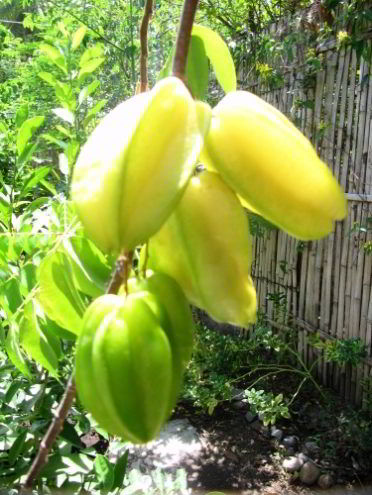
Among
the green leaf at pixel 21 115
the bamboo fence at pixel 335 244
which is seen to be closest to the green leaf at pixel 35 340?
the green leaf at pixel 21 115

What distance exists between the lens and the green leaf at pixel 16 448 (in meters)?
1.10

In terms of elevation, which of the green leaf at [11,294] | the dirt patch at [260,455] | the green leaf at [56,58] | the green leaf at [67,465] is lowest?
the dirt patch at [260,455]

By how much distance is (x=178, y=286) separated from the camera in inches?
17.0

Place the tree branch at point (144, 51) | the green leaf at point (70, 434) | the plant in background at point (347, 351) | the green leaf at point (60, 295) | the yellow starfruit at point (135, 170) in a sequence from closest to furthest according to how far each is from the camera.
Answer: the yellow starfruit at point (135, 170) → the tree branch at point (144, 51) → the green leaf at point (60, 295) → the green leaf at point (70, 434) → the plant in background at point (347, 351)

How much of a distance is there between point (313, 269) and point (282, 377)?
0.70 m

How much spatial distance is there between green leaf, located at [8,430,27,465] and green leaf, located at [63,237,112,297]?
2.06 ft

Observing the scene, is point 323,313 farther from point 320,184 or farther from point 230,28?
point 320,184

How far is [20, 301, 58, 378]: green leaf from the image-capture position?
68 centimetres

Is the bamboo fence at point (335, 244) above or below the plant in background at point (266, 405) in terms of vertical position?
above

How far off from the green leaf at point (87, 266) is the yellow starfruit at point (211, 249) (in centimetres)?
18

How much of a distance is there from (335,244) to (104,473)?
228 cm

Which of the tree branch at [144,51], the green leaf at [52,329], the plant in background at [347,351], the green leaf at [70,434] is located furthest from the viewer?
the plant in background at [347,351]

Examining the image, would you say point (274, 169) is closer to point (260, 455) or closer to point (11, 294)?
point (11, 294)

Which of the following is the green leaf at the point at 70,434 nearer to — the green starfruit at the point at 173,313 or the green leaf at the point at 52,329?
the green leaf at the point at 52,329
